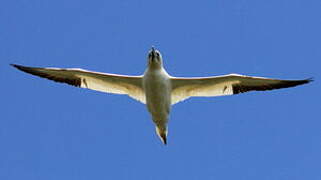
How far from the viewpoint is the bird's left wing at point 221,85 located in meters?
33.9

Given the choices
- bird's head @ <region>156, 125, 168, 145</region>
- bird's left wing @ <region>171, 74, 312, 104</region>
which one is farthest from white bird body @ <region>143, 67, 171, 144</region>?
bird's left wing @ <region>171, 74, 312, 104</region>

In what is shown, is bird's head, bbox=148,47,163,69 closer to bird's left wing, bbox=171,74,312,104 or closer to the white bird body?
the white bird body

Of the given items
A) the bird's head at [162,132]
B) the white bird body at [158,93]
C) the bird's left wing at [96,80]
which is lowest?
the bird's head at [162,132]

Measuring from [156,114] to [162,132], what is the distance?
3.93 ft

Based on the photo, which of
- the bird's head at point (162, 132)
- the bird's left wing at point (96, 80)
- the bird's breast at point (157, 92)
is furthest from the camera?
the bird's left wing at point (96, 80)

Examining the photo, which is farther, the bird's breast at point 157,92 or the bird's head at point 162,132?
the bird's head at point 162,132

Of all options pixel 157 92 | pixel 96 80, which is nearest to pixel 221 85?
pixel 157 92

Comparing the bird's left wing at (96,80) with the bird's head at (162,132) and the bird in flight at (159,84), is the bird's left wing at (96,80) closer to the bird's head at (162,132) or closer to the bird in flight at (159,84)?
the bird in flight at (159,84)

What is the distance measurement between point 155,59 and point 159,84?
1.19 m

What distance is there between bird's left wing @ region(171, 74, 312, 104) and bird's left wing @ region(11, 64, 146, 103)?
62.7 inches

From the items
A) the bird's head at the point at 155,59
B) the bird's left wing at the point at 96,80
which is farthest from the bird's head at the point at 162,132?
the bird's head at the point at 155,59

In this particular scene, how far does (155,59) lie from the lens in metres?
33.9

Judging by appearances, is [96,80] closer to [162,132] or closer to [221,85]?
[162,132]

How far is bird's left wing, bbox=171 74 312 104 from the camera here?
111ft
